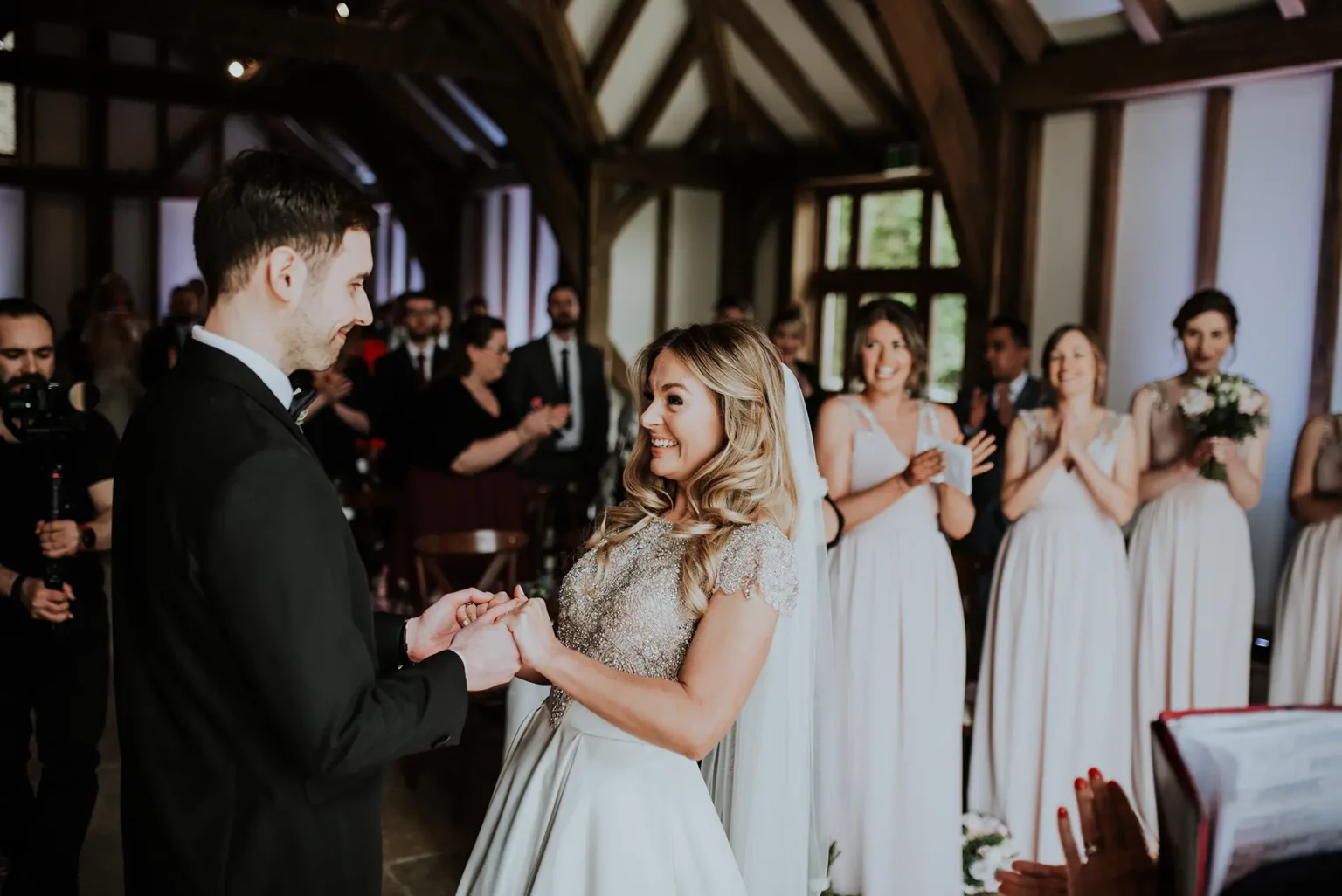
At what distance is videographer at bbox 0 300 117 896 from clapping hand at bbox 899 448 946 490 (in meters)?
2.12

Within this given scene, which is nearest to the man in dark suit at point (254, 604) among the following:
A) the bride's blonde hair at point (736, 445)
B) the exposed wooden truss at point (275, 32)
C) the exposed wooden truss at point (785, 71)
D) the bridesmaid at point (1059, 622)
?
the bride's blonde hair at point (736, 445)

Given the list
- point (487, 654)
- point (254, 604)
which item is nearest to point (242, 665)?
point (254, 604)

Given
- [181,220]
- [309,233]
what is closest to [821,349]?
[309,233]

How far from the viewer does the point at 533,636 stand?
177 centimetres

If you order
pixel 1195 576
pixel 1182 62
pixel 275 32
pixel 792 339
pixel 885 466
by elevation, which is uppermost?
pixel 275 32

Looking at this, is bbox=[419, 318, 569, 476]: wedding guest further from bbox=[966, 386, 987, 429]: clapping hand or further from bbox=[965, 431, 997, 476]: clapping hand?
bbox=[966, 386, 987, 429]: clapping hand

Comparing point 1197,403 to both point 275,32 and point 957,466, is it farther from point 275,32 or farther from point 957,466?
point 275,32

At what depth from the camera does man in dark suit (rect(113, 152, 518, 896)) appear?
143 centimetres

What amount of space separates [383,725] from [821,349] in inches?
330

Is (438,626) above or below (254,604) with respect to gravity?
below

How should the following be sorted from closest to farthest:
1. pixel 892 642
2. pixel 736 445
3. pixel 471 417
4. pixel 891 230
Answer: pixel 736 445 → pixel 892 642 → pixel 471 417 → pixel 891 230

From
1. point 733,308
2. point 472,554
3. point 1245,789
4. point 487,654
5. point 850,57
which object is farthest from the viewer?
point 850,57

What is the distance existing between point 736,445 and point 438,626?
1.92 ft

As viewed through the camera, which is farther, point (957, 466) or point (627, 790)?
point (957, 466)
